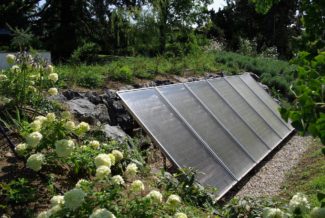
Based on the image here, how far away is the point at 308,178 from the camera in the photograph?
19.8 ft

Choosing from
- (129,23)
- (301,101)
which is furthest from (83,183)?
(129,23)

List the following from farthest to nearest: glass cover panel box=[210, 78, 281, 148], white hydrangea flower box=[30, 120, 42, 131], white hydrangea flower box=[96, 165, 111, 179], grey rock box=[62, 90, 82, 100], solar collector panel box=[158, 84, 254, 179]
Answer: glass cover panel box=[210, 78, 281, 148] < grey rock box=[62, 90, 82, 100] < solar collector panel box=[158, 84, 254, 179] < white hydrangea flower box=[30, 120, 42, 131] < white hydrangea flower box=[96, 165, 111, 179]

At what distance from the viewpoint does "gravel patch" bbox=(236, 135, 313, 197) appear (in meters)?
5.86

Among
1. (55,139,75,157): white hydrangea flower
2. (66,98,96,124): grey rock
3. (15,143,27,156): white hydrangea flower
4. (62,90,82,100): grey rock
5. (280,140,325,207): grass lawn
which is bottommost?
(280,140,325,207): grass lawn

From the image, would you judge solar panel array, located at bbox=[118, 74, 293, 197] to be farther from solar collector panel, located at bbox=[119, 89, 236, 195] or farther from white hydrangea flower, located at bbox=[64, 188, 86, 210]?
white hydrangea flower, located at bbox=[64, 188, 86, 210]

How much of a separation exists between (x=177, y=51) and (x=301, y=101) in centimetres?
1085

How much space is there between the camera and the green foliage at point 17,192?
3.26m

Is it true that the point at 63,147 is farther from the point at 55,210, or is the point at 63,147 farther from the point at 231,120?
the point at 231,120

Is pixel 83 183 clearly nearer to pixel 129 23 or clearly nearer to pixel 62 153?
pixel 62 153

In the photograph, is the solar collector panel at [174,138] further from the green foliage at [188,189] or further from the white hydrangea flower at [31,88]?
the white hydrangea flower at [31,88]

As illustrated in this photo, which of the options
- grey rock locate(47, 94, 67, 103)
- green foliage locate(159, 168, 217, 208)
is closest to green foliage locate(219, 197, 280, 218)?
green foliage locate(159, 168, 217, 208)

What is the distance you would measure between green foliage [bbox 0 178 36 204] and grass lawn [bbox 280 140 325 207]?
3.01 m

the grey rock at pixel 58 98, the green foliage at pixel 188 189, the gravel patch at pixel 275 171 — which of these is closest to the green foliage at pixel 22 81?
the grey rock at pixel 58 98

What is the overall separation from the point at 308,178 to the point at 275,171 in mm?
742
